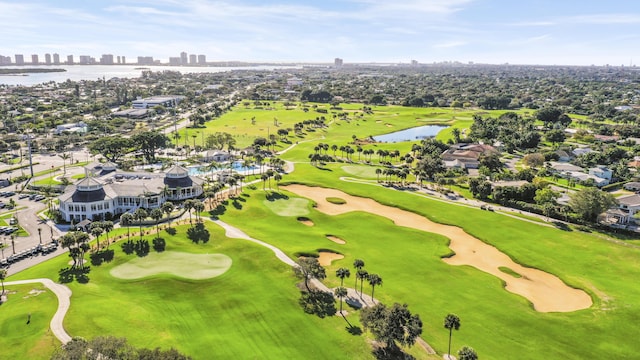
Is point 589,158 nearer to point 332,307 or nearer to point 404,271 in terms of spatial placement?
point 404,271

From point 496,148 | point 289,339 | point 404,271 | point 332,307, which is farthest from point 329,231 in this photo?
point 496,148

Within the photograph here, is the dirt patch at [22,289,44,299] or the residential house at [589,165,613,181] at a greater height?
the residential house at [589,165,613,181]

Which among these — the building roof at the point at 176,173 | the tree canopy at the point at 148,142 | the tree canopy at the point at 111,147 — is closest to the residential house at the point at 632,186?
the building roof at the point at 176,173

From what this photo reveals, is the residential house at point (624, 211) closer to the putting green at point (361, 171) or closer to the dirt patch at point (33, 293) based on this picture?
the putting green at point (361, 171)

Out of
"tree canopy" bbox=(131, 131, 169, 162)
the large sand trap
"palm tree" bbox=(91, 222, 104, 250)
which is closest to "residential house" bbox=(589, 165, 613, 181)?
the large sand trap

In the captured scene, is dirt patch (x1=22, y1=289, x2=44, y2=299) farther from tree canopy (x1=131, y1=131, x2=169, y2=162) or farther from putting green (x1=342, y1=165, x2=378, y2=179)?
putting green (x1=342, y1=165, x2=378, y2=179)

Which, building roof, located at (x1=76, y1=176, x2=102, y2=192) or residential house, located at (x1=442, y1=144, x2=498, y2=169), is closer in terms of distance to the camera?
building roof, located at (x1=76, y1=176, x2=102, y2=192)
